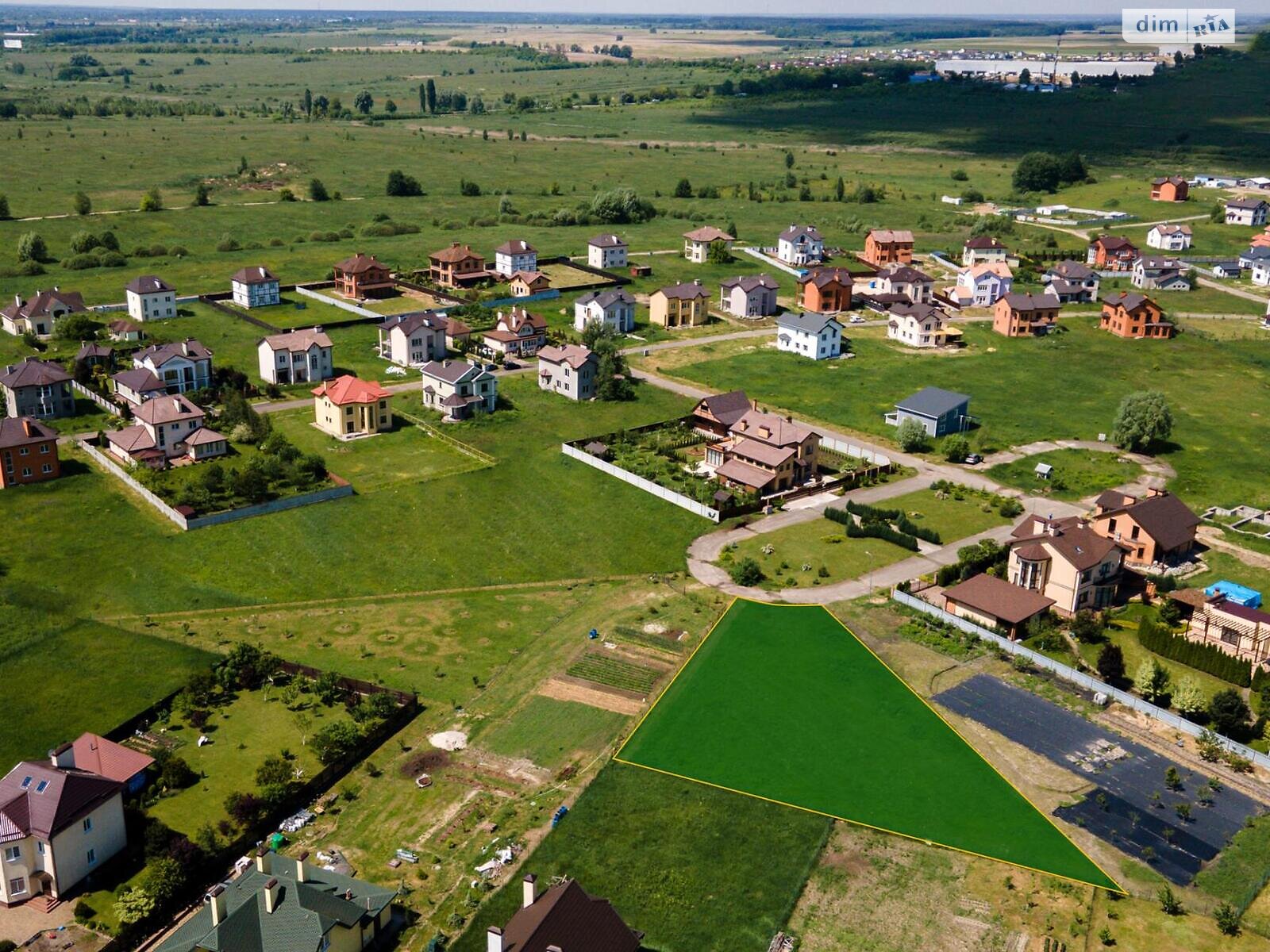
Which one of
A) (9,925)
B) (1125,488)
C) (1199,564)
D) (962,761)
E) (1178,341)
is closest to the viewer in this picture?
(9,925)

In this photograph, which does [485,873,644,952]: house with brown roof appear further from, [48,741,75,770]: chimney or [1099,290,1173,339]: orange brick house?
[1099,290,1173,339]: orange brick house

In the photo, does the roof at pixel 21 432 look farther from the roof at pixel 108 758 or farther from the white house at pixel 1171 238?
the white house at pixel 1171 238

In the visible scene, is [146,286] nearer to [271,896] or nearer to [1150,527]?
[271,896]

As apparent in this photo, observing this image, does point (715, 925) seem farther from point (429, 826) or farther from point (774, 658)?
point (774, 658)

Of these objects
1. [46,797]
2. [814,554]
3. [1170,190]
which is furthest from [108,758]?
[1170,190]

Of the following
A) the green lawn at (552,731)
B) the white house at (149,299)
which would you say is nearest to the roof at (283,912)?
the green lawn at (552,731)

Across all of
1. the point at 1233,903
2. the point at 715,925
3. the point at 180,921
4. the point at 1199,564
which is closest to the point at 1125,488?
the point at 1199,564
